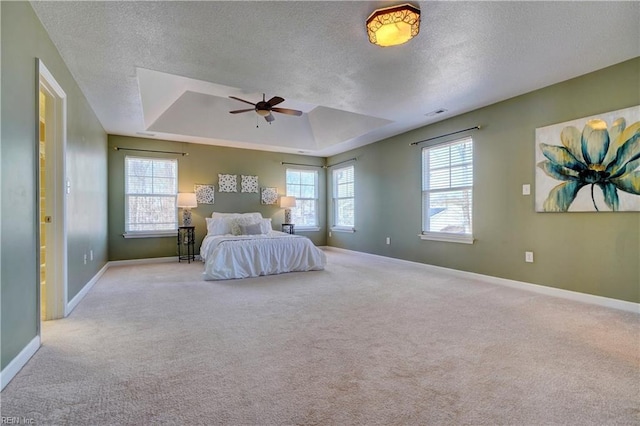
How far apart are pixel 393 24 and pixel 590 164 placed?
9.12 ft

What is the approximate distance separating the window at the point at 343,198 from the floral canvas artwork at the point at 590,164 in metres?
4.09

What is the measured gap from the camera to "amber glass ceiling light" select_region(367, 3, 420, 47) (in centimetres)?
221

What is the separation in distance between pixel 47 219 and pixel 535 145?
5.44 meters

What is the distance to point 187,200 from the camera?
6.20 metres

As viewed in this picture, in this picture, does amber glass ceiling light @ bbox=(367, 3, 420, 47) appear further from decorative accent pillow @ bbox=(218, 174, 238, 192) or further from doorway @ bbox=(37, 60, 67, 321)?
decorative accent pillow @ bbox=(218, 174, 238, 192)

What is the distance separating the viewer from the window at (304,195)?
7875 millimetres

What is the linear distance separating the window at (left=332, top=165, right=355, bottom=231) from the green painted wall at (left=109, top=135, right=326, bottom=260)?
0.44 meters

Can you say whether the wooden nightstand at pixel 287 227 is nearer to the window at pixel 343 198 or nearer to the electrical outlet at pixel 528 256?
the window at pixel 343 198

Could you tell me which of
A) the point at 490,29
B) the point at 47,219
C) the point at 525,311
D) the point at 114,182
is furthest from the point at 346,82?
the point at 114,182

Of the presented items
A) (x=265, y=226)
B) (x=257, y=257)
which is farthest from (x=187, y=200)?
(x=257, y=257)

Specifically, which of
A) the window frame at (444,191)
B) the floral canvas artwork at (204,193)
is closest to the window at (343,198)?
the window frame at (444,191)

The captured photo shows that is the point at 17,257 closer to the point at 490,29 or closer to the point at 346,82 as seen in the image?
the point at 346,82

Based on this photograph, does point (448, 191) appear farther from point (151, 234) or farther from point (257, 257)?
point (151, 234)

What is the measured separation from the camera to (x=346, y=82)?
3.58 metres
